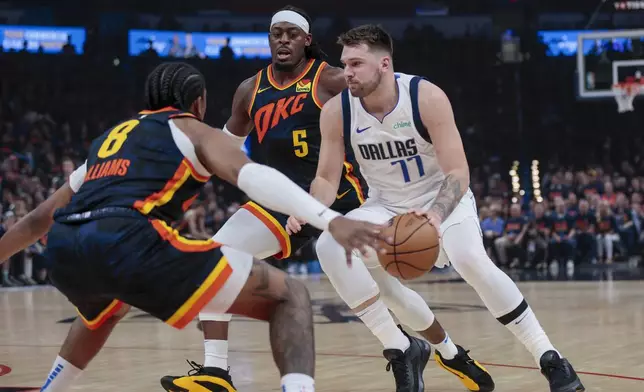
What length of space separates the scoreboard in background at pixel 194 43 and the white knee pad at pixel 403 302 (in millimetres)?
21063

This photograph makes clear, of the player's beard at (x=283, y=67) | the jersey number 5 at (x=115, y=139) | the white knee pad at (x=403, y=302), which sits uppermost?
the player's beard at (x=283, y=67)

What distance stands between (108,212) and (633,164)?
23630 mm

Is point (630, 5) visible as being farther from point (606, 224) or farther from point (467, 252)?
point (467, 252)

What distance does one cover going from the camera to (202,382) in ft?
16.6

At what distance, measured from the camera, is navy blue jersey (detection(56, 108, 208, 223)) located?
3.75 meters

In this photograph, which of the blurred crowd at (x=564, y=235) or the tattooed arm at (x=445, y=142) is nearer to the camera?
the tattooed arm at (x=445, y=142)

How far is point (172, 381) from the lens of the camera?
500cm

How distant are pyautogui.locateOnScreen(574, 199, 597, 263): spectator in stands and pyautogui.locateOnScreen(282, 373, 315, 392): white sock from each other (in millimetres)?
16131

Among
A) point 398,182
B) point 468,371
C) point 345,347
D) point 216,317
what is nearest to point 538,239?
point 345,347

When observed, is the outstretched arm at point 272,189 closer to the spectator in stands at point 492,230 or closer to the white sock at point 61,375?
the white sock at point 61,375

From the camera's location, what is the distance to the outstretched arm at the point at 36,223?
4379mm

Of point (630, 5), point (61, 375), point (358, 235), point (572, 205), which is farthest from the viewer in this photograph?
point (630, 5)

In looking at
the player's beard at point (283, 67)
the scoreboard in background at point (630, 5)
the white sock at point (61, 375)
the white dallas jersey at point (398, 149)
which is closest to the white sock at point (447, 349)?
the white dallas jersey at point (398, 149)

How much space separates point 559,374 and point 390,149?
147 centimetres
